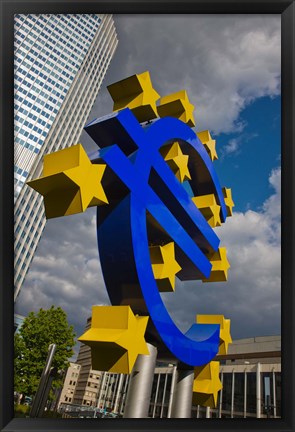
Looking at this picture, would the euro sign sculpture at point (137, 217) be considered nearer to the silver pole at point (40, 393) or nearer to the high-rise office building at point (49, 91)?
the silver pole at point (40, 393)

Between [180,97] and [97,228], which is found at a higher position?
[180,97]

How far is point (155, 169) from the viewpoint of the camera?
4133 mm

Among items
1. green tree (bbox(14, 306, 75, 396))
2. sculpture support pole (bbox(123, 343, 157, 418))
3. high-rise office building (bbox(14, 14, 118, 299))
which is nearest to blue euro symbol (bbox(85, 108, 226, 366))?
sculpture support pole (bbox(123, 343, 157, 418))

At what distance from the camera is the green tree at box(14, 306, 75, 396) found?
1191 cm

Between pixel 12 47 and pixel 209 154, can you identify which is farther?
pixel 209 154

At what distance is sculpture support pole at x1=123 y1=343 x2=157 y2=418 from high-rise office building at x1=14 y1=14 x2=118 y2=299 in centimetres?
3885

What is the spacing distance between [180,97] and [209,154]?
62.7 inches

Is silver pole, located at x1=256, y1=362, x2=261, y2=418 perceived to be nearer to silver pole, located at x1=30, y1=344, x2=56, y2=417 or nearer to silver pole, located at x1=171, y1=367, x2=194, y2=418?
silver pole, located at x1=171, y1=367, x2=194, y2=418

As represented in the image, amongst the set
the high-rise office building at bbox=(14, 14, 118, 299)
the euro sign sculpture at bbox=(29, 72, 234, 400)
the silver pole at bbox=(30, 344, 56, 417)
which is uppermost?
the high-rise office building at bbox=(14, 14, 118, 299)

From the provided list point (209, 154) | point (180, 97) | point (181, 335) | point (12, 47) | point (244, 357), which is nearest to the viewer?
point (12, 47)

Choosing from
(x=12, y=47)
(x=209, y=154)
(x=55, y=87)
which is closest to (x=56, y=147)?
(x=55, y=87)

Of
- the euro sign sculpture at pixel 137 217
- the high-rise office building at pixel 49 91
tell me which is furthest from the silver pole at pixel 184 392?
the high-rise office building at pixel 49 91

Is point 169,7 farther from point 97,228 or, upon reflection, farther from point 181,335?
point 181,335

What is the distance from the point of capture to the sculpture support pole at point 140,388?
11.3 ft
